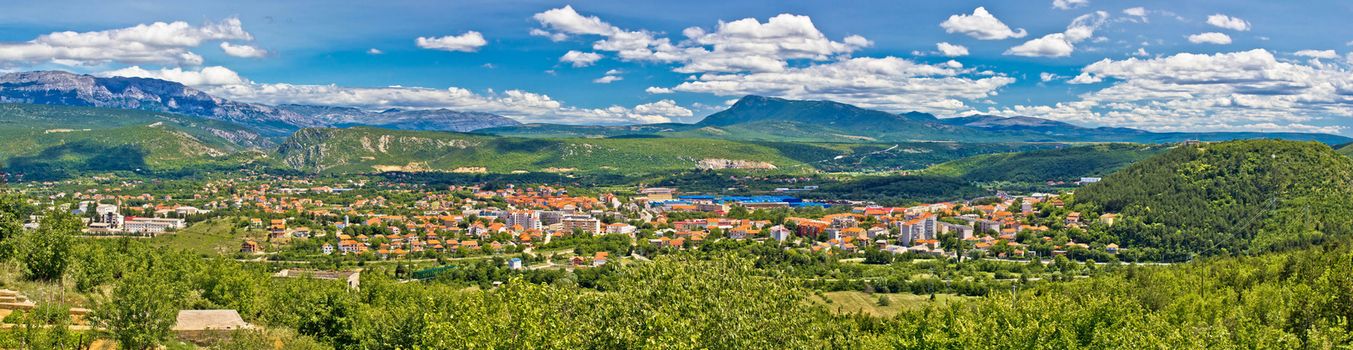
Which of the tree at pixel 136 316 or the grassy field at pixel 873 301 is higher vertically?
the tree at pixel 136 316

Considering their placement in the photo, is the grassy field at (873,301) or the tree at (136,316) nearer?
the tree at (136,316)

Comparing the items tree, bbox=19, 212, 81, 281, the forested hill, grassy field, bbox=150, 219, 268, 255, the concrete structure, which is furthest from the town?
tree, bbox=19, 212, 81, 281

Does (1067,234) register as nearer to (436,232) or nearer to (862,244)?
(862,244)

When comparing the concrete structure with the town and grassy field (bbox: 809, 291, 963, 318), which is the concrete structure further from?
grassy field (bbox: 809, 291, 963, 318)

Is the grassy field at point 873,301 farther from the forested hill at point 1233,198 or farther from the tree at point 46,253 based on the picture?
the tree at point 46,253

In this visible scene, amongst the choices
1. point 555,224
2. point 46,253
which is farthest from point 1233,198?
point 46,253

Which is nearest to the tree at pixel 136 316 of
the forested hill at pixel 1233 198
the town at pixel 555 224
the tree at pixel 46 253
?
the tree at pixel 46 253
